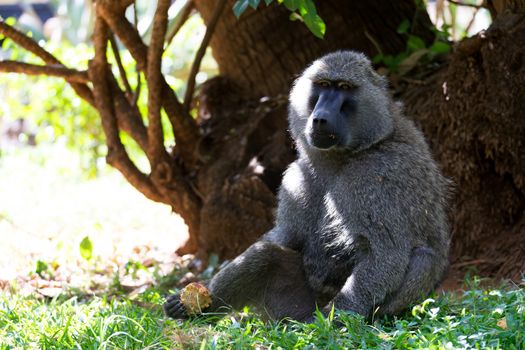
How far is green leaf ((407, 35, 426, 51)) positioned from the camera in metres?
5.49

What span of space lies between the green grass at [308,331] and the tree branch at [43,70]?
230 centimetres

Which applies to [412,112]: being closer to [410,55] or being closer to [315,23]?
[410,55]

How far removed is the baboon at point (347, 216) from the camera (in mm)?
3467

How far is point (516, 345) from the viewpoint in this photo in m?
2.74

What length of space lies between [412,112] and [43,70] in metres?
2.58

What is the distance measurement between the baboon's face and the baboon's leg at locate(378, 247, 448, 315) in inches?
23.7

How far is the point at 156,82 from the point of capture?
528cm

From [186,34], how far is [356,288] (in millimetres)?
5984

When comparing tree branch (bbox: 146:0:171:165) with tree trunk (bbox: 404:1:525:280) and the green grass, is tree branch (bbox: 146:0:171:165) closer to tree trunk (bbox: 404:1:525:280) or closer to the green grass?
tree trunk (bbox: 404:1:525:280)

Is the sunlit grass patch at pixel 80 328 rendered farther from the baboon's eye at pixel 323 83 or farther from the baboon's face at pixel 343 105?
the baboon's eye at pixel 323 83

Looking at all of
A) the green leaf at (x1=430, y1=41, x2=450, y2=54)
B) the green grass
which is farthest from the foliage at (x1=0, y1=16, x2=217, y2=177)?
Answer: the green grass

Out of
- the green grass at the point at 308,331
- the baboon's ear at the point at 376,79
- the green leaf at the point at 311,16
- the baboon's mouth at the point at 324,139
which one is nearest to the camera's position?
the green grass at the point at 308,331

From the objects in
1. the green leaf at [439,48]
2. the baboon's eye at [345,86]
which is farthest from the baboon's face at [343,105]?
the green leaf at [439,48]

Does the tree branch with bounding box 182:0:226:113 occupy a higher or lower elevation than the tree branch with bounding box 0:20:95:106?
lower
